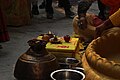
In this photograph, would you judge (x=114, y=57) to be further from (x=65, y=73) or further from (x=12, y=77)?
(x=12, y=77)

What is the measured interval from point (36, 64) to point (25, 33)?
2.02m

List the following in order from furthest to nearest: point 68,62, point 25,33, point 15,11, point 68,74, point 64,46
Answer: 1. point 15,11
2. point 25,33
3. point 64,46
4. point 68,62
5. point 68,74

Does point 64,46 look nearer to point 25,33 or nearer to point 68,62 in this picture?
point 68,62

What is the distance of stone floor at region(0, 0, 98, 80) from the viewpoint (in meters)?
3.21

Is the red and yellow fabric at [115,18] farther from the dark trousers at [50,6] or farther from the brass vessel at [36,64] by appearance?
the dark trousers at [50,6]

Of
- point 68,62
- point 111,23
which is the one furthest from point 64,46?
point 111,23

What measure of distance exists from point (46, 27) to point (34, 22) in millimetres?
386

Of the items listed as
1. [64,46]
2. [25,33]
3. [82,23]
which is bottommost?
[25,33]

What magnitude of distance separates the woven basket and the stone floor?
104cm

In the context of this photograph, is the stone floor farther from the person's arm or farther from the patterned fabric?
the person's arm

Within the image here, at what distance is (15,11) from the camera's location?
489 cm

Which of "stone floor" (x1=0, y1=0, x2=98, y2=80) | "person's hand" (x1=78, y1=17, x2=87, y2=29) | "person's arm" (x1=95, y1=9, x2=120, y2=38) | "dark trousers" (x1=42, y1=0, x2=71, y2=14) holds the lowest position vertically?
"stone floor" (x1=0, y1=0, x2=98, y2=80)

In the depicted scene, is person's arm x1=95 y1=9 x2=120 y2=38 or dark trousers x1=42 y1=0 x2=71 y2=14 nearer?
person's arm x1=95 y1=9 x2=120 y2=38

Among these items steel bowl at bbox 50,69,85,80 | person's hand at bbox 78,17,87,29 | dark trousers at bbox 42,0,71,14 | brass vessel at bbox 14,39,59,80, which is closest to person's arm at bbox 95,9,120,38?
steel bowl at bbox 50,69,85,80
